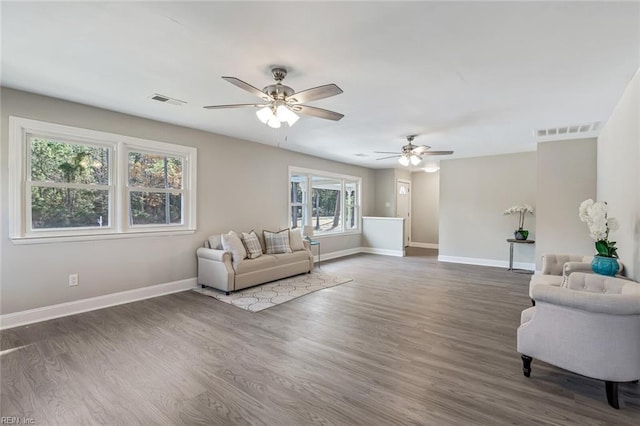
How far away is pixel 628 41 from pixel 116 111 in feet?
17.6

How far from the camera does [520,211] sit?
645 cm

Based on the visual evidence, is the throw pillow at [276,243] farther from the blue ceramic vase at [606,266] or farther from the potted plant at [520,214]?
the potted plant at [520,214]

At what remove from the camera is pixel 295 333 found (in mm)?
3205

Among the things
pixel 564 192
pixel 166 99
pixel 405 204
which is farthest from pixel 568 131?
pixel 166 99

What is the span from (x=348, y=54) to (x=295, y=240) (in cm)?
400

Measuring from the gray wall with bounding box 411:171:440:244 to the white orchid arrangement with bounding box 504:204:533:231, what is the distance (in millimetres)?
3168

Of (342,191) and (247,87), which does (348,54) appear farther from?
(342,191)

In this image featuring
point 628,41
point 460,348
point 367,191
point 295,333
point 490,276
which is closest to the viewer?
point 628,41

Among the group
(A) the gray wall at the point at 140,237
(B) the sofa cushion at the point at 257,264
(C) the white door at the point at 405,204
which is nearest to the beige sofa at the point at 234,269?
(B) the sofa cushion at the point at 257,264

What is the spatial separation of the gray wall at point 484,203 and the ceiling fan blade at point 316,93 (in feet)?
19.1

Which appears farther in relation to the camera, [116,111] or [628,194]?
[116,111]

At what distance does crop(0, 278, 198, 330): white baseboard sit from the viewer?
3314 mm

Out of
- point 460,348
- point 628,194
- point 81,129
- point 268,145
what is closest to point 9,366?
point 81,129

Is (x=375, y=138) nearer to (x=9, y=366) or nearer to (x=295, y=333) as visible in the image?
(x=295, y=333)
